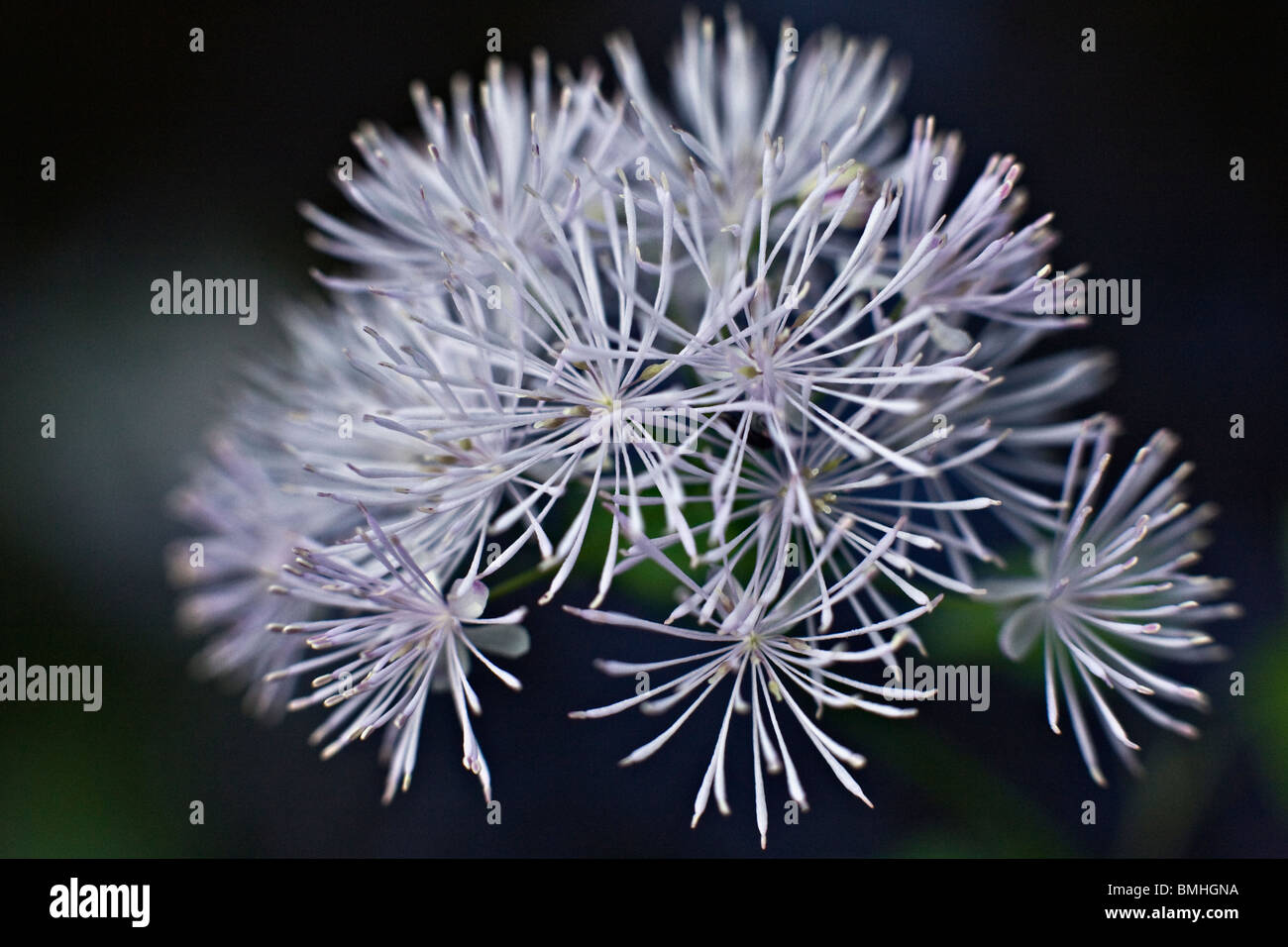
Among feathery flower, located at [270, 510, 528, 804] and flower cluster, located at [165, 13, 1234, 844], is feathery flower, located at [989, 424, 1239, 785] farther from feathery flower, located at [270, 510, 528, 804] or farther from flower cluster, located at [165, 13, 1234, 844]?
feathery flower, located at [270, 510, 528, 804]

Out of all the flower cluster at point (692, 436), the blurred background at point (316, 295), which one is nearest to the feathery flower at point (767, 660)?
the flower cluster at point (692, 436)

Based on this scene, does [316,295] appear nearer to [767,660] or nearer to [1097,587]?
[767,660]

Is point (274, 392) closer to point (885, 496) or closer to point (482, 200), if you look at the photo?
point (482, 200)

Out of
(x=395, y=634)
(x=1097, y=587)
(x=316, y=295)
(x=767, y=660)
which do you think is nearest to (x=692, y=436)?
(x=767, y=660)

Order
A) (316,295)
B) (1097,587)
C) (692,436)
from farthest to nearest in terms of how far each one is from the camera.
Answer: (316,295) < (1097,587) < (692,436)

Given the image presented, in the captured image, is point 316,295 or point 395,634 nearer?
point 395,634

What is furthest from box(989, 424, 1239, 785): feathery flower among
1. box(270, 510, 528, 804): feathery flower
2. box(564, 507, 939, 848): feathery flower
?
box(270, 510, 528, 804): feathery flower
